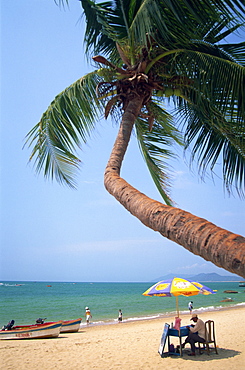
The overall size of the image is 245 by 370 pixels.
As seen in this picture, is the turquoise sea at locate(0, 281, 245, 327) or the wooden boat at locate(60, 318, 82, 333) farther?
the turquoise sea at locate(0, 281, 245, 327)

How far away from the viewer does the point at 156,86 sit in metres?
5.54

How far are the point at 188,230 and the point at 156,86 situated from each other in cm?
361

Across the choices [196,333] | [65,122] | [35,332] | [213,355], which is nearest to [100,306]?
[35,332]

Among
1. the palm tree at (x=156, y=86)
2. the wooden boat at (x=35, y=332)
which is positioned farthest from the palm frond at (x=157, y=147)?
the wooden boat at (x=35, y=332)

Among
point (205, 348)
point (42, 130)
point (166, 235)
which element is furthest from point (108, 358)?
point (166, 235)

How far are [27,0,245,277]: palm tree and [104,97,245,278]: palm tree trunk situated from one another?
0.02 meters

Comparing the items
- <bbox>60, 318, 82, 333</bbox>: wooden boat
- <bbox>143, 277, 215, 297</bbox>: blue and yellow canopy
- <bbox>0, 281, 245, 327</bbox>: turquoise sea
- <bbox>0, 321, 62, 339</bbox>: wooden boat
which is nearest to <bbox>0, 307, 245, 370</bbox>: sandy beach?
<bbox>0, 321, 62, 339</bbox>: wooden boat

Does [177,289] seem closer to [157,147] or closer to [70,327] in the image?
[157,147]

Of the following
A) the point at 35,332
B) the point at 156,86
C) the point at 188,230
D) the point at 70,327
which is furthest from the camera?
the point at 70,327

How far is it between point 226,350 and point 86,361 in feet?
13.6

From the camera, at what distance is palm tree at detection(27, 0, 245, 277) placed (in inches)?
159

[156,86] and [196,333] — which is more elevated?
[156,86]

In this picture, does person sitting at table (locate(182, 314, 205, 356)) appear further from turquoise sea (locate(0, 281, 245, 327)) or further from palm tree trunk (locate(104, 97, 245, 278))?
turquoise sea (locate(0, 281, 245, 327))

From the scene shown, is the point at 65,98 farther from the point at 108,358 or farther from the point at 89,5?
A: the point at 108,358
